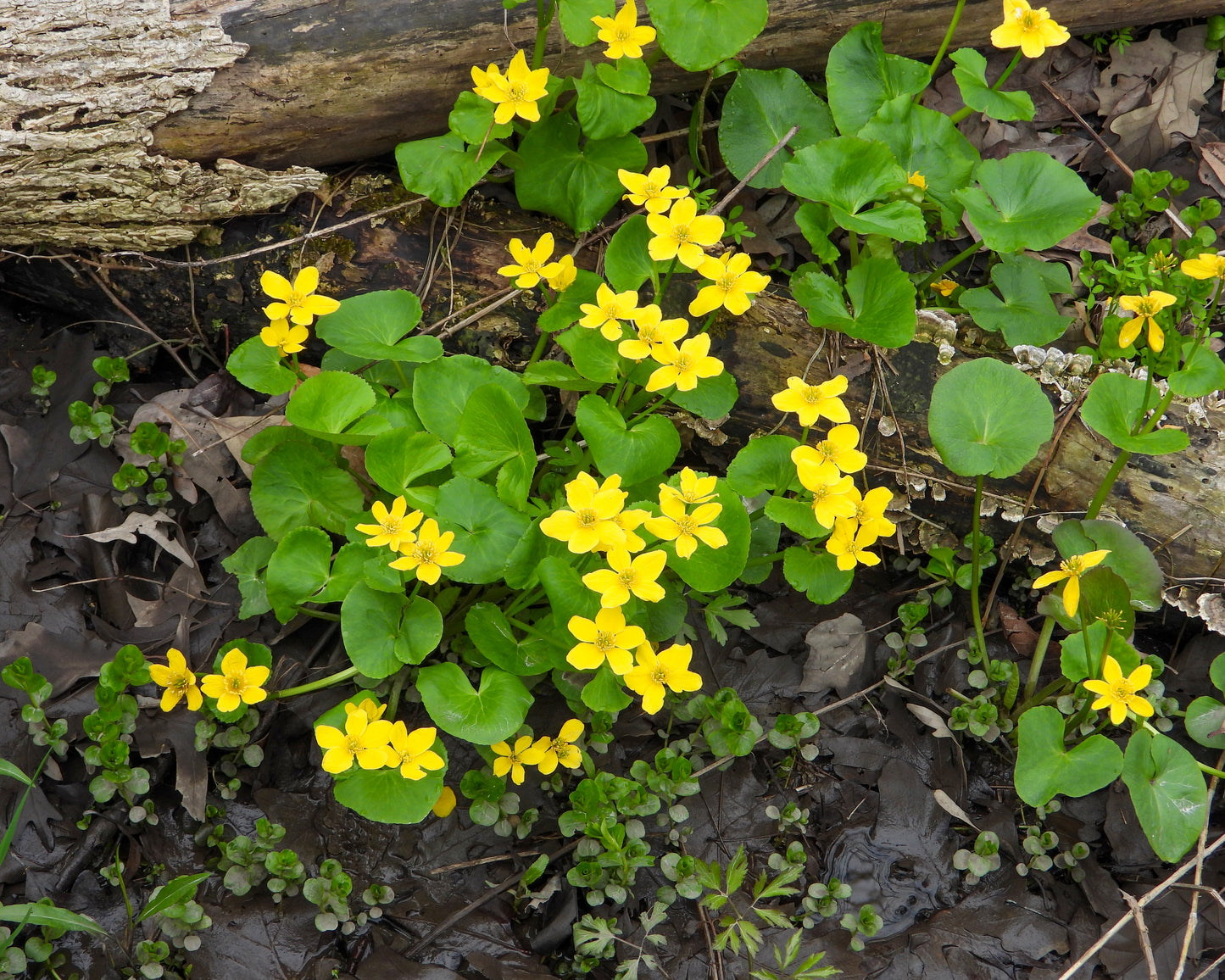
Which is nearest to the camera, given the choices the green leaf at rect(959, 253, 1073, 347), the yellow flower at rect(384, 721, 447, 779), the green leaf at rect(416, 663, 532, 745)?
the yellow flower at rect(384, 721, 447, 779)

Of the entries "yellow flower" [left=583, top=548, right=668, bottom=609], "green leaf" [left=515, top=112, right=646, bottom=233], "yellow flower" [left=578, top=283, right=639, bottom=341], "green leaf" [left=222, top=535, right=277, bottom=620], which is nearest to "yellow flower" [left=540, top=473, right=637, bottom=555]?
"yellow flower" [left=583, top=548, right=668, bottom=609]

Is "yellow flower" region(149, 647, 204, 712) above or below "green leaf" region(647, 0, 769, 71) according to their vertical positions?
below

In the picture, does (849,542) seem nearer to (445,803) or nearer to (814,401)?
(814,401)

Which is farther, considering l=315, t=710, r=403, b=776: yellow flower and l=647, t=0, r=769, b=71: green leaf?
l=647, t=0, r=769, b=71: green leaf

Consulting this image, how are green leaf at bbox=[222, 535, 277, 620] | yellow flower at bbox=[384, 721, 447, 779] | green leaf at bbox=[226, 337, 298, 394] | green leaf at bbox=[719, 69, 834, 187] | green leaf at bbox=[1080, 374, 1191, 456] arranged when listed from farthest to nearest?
green leaf at bbox=[719, 69, 834, 187] < green leaf at bbox=[222, 535, 277, 620] < green leaf at bbox=[226, 337, 298, 394] < green leaf at bbox=[1080, 374, 1191, 456] < yellow flower at bbox=[384, 721, 447, 779]

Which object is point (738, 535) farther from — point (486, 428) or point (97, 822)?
point (97, 822)

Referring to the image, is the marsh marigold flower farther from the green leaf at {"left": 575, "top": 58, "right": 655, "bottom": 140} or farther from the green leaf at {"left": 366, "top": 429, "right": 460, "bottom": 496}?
the green leaf at {"left": 575, "top": 58, "right": 655, "bottom": 140}

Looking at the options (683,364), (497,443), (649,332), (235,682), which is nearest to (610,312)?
(649,332)

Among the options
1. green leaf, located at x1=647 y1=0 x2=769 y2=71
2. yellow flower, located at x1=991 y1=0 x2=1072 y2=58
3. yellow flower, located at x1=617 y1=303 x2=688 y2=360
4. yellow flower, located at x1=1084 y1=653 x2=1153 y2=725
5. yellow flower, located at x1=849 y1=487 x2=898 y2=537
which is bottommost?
yellow flower, located at x1=1084 y1=653 x2=1153 y2=725
